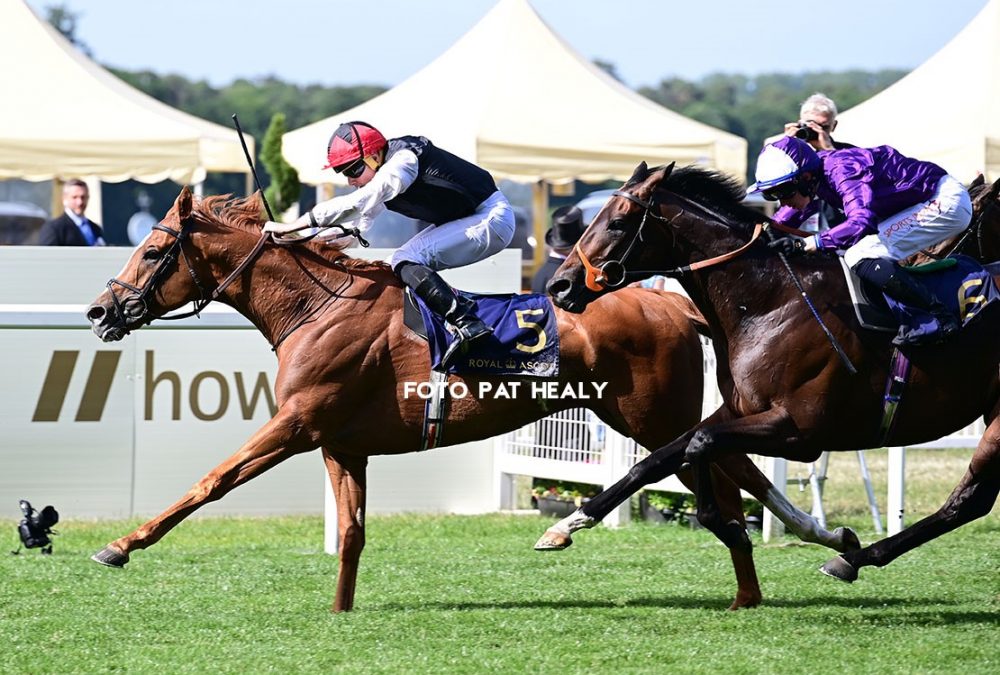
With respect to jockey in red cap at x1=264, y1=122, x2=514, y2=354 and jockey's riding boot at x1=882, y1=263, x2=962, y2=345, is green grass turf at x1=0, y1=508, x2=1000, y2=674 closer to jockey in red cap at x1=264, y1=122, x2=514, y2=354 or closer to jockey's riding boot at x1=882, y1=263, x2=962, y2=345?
jockey's riding boot at x1=882, y1=263, x2=962, y2=345

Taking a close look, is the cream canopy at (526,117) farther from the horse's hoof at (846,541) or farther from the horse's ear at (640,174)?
the horse's hoof at (846,541)

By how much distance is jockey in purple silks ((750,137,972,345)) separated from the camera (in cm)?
580

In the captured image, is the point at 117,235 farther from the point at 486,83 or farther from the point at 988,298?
the point at 988,298

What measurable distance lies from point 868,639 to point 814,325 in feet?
3.95

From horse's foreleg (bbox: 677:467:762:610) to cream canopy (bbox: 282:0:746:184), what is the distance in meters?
6.85

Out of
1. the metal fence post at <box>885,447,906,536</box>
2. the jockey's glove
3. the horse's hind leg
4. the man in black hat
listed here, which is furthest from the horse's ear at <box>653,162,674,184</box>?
the man in black hat

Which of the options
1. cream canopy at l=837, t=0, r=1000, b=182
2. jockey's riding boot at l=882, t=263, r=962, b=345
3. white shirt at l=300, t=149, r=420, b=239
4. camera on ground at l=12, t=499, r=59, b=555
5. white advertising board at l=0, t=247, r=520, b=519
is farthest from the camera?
cream canopy at l=837, t=0, r=1000, b=182

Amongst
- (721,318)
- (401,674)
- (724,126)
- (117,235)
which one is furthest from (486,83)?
(724,126)

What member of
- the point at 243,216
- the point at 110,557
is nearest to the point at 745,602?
the point at 110,557

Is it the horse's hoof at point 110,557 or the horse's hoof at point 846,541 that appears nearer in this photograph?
the horse's hoof at point 110,557

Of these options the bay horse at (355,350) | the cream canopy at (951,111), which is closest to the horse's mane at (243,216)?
the bay horse at (355,350)

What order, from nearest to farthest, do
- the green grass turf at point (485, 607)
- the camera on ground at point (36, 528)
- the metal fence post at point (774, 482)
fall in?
the green grass turf at point (485, 607), the camera on ground at point (36, 528), the metal fence post at point (774, 482)

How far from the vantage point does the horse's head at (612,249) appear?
19.2 ft

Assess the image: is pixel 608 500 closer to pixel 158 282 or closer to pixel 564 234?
pixel 158 282
